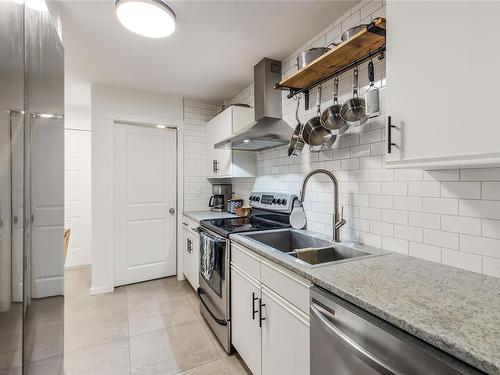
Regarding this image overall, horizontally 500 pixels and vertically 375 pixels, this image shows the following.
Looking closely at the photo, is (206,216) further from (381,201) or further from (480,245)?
(480,245)

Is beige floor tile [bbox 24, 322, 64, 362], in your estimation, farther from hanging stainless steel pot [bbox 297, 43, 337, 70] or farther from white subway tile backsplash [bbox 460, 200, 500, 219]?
hanging stainless steel pot [bbox 297, 43, 337, 70]

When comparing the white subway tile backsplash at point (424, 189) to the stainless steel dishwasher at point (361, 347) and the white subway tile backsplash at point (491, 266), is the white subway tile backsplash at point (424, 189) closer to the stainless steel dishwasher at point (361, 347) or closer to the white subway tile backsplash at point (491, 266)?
the white subway tile backsplash at point (491, 266)

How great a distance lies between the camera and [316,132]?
190cm

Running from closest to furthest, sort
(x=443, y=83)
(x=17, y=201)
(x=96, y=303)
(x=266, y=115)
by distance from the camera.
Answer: (x=17, y=201) → (x=443, y=83) → (x=266, y=115) → (x=96, y=303)

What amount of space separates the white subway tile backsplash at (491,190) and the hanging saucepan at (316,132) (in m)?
0.91

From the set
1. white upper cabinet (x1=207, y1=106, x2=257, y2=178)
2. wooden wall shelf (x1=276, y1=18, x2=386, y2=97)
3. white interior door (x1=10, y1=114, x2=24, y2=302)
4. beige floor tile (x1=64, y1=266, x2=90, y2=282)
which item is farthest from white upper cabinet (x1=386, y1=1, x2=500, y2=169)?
beige floor tile (x1=64, y1=266, x2=90, y2=282)

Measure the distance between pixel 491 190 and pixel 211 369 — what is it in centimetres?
191

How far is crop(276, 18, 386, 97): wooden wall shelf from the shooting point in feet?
4.31

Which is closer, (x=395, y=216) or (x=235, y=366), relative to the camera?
(x=395, y=216)

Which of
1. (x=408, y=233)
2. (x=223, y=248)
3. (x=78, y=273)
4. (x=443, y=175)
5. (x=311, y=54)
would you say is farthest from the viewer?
(x=78, y=273)

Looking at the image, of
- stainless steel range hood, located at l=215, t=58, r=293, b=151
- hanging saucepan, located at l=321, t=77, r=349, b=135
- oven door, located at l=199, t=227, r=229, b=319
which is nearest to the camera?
hanging saucepan, located at l=321, t=77, r=349, b=135

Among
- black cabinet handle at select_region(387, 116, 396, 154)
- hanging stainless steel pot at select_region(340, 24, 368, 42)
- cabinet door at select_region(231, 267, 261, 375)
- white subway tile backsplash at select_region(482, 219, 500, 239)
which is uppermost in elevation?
hanging stainless steel pot at select_region(340, 24, 368, 42)

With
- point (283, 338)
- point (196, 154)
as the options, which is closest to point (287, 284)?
point (283, 338)

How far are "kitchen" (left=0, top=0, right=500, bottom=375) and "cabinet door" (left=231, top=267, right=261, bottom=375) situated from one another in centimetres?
2
